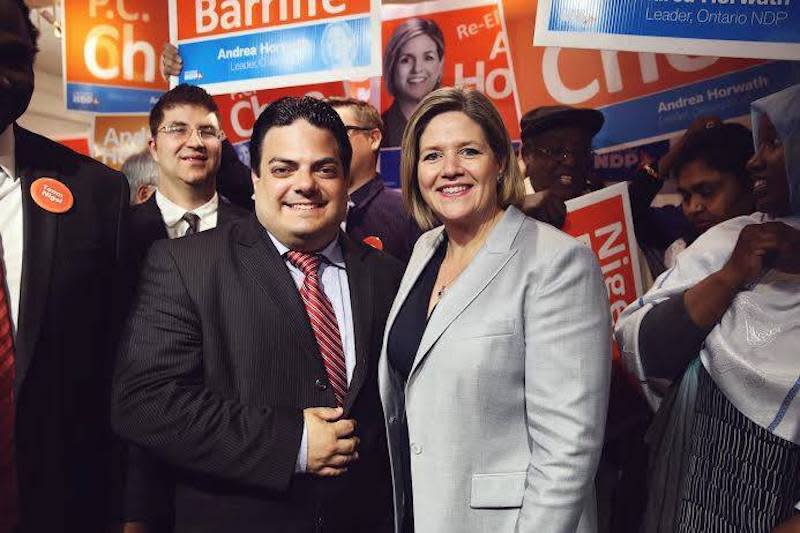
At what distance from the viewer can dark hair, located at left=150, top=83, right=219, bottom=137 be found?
276 cm

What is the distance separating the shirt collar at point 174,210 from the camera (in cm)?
261

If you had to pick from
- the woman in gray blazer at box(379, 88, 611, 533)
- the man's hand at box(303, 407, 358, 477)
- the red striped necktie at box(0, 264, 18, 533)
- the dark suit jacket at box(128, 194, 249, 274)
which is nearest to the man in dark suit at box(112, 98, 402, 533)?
the man's hand at box(303, 407, 358, 477)

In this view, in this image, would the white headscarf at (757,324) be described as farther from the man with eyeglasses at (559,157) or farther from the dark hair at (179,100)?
the dark hair at (179,100)

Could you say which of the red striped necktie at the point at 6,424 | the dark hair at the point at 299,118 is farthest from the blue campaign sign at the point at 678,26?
the red striped necktie at the point at 6,424

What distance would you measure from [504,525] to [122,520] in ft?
3.19

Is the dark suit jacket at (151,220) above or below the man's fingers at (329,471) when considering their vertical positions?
above

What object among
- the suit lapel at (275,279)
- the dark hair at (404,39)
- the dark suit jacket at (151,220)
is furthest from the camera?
the dark hair at (404,39)

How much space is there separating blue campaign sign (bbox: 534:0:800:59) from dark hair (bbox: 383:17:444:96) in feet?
1.98

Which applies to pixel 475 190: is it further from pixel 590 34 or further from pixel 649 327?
pixel 590 34

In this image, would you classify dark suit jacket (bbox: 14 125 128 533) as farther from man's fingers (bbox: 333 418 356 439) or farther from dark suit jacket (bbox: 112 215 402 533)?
man's fingers (bbox: 333 418 356 439)

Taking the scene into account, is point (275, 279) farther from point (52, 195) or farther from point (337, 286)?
point (52, 195)

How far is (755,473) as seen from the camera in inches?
75.2

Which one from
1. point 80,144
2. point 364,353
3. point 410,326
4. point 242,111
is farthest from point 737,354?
point 80,144

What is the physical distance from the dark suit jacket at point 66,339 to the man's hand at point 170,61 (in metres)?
1.41
